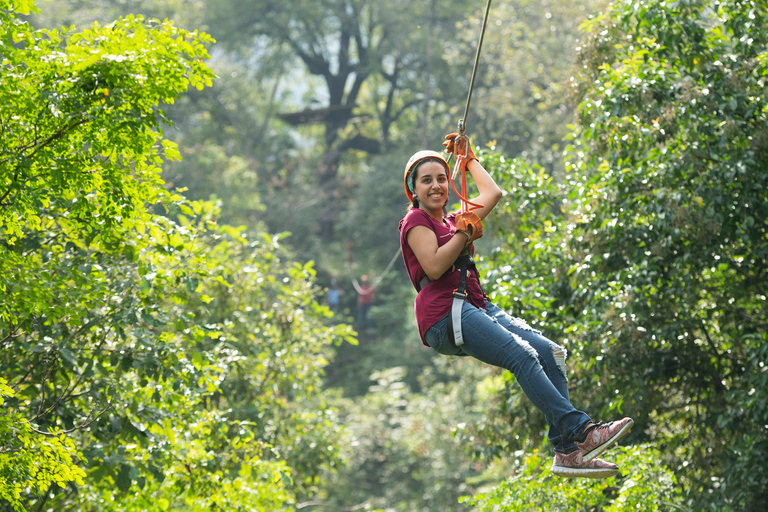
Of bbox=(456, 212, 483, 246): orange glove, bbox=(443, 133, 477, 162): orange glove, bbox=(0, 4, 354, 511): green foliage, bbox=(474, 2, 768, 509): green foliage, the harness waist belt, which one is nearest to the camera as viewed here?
bbox=(456, 212, 483, 246): orange glove

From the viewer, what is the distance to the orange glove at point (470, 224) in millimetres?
3289

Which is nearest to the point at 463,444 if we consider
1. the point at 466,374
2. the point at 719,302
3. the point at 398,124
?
the point at 719,302

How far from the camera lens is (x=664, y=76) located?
20.5 feet

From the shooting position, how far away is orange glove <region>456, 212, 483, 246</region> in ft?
10.8

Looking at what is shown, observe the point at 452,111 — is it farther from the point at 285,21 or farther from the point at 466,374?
the point at 466,374

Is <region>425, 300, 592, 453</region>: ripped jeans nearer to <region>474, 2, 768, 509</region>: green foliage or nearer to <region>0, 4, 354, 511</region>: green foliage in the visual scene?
<region>0, 4, 354, 511</region>: green foliage

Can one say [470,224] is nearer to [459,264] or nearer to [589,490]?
[459,264]

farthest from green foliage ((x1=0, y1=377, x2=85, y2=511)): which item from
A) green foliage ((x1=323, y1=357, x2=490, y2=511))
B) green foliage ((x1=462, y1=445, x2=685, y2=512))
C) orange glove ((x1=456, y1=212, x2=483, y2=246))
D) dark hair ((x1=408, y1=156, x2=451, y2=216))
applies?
green foliage ((x1=323, y1=357, x2=490, y2=511))

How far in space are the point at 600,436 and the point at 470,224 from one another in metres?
1.03

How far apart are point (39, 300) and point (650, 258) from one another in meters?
4.64

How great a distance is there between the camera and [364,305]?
30.6 m

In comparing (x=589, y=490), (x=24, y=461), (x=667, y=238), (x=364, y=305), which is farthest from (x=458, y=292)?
(x=364, y=305)

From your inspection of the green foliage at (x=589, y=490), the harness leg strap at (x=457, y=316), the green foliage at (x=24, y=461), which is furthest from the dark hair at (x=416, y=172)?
the green foliage at (x=589, y=490)

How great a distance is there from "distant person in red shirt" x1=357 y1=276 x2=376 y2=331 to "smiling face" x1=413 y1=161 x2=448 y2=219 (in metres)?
24.5
